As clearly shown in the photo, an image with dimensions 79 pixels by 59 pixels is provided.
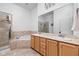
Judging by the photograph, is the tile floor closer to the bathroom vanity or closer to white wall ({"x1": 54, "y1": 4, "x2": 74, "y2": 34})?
the bathroom vanity

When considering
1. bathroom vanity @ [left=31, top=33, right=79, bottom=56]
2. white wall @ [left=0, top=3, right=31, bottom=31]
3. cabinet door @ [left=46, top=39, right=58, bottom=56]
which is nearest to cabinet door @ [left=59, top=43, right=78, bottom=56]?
bathroom vanity @ [left=31, top=33, right=79, bottom=56]

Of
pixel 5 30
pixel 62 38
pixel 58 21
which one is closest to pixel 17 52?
pixel 5 30

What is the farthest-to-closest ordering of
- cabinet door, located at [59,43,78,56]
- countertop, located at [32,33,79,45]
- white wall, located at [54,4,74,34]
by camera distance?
white wall, located at [54,4,74,34], countertop, located at [32,33,79,45], cabinet door, located at [59,43,78,56]

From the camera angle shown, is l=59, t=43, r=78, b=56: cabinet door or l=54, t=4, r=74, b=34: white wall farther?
l=54, t=4, r=74, b=34: white wall

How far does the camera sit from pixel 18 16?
6.64 feet

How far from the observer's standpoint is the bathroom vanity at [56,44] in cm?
176

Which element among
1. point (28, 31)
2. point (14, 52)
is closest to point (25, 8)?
point (28, 31)

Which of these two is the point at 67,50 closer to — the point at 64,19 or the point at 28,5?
the point at 64,19

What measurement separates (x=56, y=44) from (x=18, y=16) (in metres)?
0.99

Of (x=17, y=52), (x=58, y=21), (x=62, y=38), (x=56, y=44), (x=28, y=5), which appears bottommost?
(x=17, y=52)

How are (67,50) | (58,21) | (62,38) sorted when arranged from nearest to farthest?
(67,50)
(62,38)
(58,21)

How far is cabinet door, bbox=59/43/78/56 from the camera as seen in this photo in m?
1.71

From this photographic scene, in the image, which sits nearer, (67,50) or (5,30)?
(67,50)

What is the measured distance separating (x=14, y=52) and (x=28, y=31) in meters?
0.52
